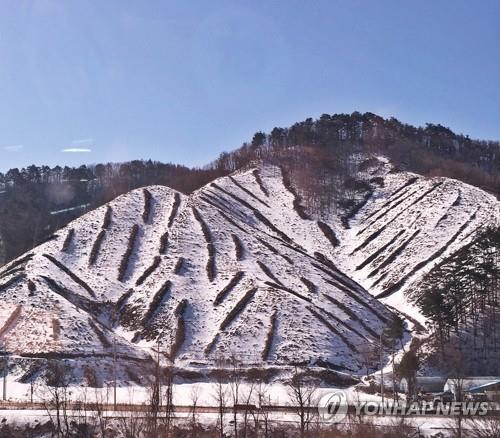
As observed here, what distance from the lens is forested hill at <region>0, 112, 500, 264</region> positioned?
14038 cm

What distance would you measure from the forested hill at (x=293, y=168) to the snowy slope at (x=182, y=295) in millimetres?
28404

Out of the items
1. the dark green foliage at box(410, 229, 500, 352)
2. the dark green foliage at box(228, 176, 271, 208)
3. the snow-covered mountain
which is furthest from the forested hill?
the dark green foliage at box(410, 229, 500, 352)

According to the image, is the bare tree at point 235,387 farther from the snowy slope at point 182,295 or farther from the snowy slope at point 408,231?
the snowy slope at point 408,231

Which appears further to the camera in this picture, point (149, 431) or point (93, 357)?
point (93, 357)

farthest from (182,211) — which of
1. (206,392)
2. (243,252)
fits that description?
(206,392)

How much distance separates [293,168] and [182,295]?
2929 inches

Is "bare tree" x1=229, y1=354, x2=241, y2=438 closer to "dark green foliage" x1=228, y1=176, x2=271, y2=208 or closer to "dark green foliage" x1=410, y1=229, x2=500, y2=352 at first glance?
"dark green foliage" x1=410, y1=229, x2=500, y2=352

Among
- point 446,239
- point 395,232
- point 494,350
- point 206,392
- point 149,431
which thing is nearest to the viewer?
point 149,431

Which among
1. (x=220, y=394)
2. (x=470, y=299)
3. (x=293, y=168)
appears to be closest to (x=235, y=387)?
(x=220, y=394)

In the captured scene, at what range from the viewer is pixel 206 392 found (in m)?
57.7

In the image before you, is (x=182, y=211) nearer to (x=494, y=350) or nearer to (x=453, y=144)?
(x=494, y=350)

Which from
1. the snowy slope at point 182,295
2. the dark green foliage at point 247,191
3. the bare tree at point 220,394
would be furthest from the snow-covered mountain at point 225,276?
the bare tree at point 220,394

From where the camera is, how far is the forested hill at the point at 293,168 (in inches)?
5527

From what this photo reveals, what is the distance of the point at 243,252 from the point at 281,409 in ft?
169
